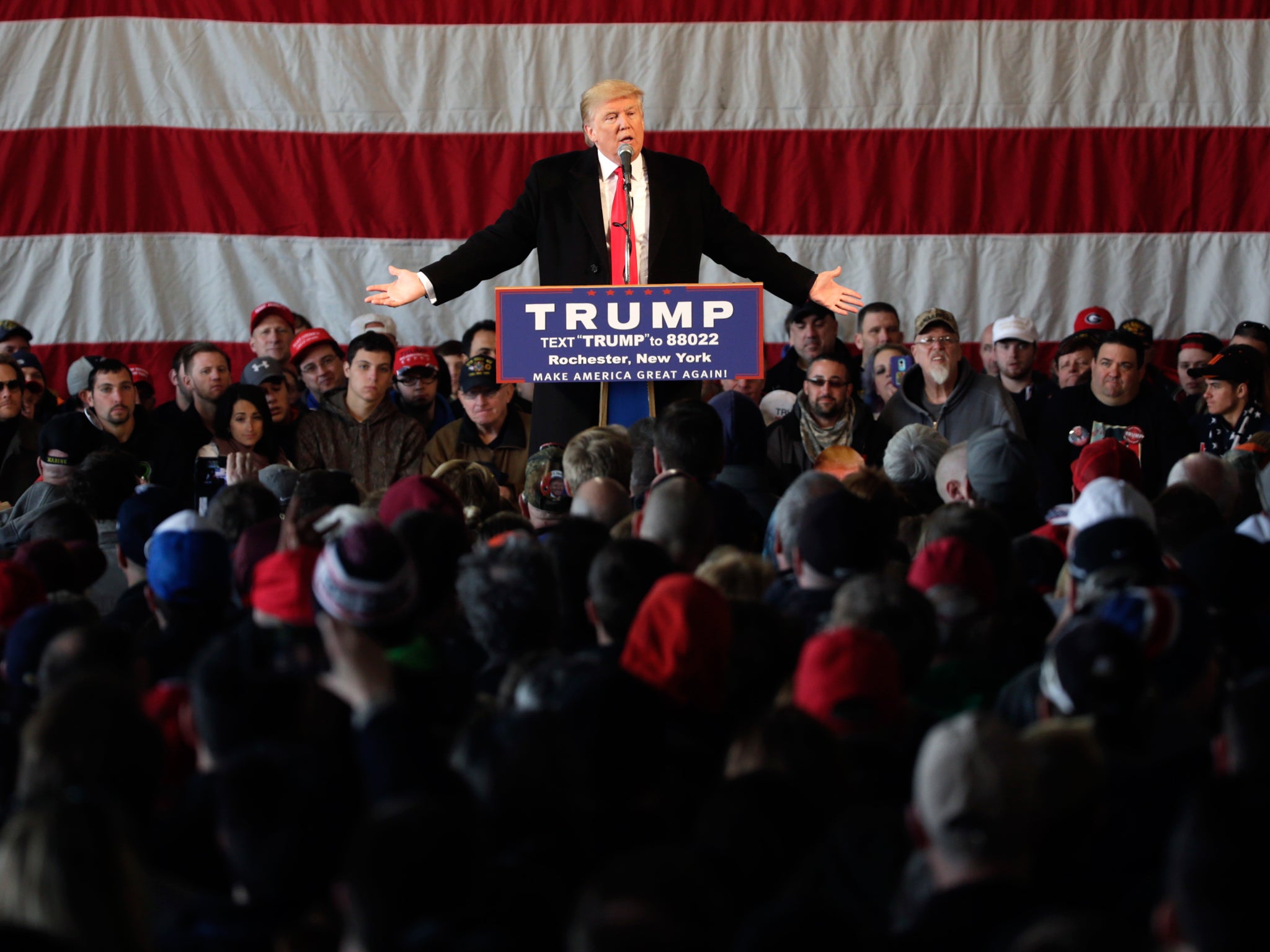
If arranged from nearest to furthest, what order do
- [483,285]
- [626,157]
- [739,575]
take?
[739,575] → [626,157] → [483,285]

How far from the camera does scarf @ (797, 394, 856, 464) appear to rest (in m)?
5.16

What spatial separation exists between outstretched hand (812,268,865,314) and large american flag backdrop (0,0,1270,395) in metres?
2.39

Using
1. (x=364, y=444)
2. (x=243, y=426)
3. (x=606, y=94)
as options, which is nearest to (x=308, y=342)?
(x=364, y=444)

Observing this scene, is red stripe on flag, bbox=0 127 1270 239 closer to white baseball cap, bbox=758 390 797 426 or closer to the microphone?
white baseball cap, bbox=758 390 797 426

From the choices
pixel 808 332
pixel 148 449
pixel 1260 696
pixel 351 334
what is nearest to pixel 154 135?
pixel 351 334

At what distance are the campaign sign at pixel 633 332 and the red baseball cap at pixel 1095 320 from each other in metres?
3.05

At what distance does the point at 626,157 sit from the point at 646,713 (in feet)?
8.23

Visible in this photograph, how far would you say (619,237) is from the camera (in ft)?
13.9

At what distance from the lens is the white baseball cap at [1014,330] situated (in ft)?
20.1

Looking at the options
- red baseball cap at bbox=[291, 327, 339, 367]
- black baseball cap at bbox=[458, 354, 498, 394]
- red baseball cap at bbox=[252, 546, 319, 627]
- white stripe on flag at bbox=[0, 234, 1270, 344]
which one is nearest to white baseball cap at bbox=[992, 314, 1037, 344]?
white stripe on flag at bbox=[0, 234, 1270, 344]

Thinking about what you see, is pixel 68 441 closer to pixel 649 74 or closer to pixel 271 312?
pixel 271 312

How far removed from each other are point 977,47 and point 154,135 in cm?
363

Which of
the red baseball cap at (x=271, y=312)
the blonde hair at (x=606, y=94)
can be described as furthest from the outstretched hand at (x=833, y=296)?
the red baseball cap at (x=271, y=312)

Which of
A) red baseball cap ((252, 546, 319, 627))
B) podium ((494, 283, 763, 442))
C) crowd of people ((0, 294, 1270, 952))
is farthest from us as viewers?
podium ((494, 283, 763, 442))
